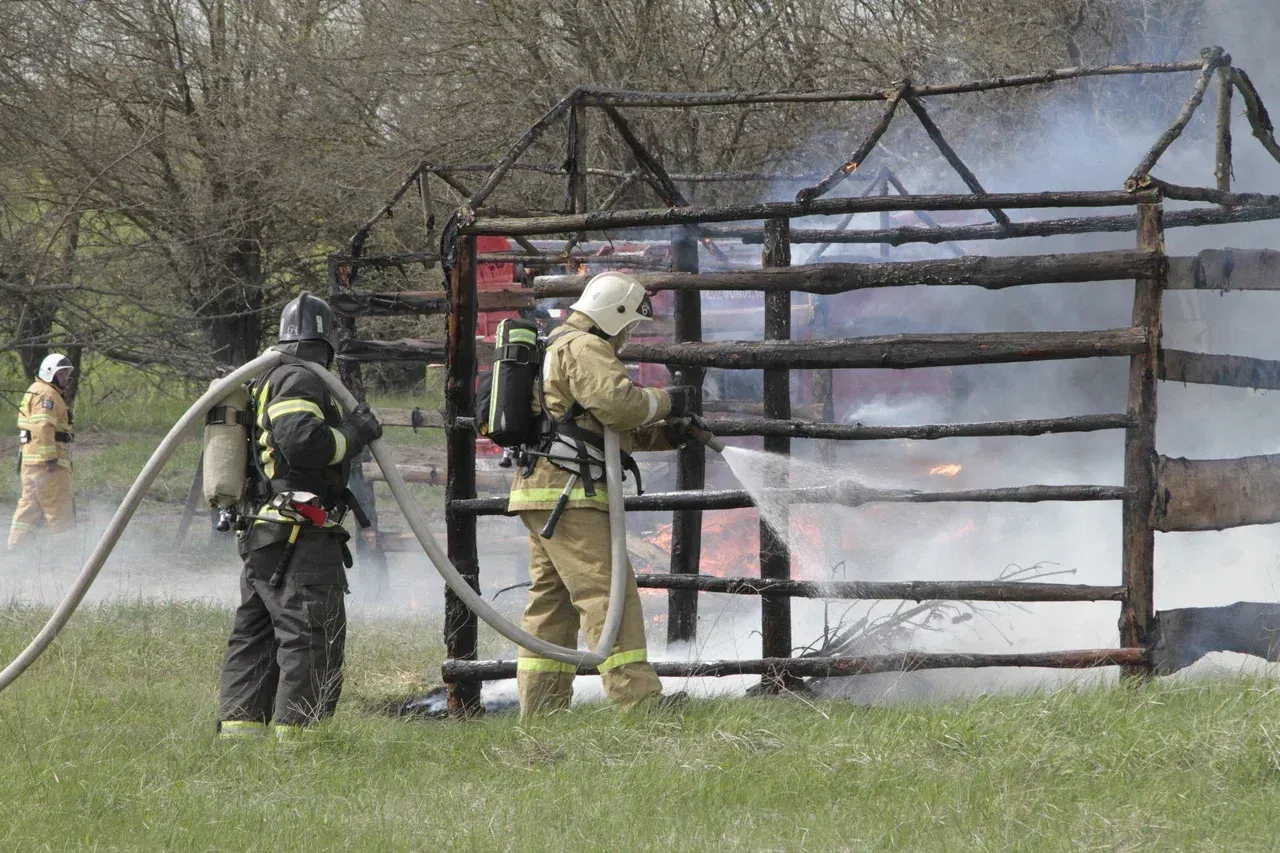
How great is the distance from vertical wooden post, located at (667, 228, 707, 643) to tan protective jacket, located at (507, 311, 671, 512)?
1.71m

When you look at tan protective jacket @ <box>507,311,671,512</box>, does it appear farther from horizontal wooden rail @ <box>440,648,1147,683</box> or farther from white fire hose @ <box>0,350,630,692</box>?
horizontal wooden rail @ <box>440,648,1147,683</box>

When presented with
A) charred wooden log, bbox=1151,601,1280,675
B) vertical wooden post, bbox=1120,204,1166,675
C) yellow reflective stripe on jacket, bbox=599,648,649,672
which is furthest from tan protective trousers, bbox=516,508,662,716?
charred wooden log, bbox=1151,601,1280,675

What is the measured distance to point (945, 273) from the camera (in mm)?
5555

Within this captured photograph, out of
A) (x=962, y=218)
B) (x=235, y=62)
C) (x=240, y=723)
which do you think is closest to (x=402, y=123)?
(x=235, y=62)

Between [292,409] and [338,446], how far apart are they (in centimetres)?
21

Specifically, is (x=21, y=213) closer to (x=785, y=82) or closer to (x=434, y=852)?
(x=785, y=82)

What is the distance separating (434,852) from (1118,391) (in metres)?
7.77

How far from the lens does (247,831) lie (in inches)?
151

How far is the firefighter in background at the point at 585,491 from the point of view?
519 centimetres

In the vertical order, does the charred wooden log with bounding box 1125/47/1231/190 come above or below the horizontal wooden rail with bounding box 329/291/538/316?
above

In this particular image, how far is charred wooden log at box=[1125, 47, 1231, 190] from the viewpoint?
17.4ft

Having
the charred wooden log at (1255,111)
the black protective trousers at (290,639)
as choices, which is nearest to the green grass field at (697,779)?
the black protective trousers at (290,639)

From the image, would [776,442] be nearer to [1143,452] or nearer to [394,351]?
[1143,452]

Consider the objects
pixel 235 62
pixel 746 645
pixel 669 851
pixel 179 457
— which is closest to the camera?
pixel 669 851
